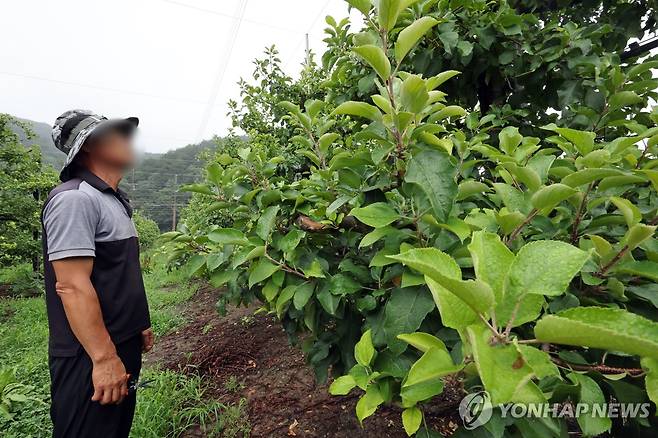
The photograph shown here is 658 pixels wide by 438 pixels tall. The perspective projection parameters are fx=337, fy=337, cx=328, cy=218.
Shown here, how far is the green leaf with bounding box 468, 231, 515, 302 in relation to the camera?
504 millimetres

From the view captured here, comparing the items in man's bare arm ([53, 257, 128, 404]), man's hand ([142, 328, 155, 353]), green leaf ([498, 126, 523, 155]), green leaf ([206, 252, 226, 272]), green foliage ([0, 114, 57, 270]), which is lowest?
green foliage ([0, 114, 57, 270])

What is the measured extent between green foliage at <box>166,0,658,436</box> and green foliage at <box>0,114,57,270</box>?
7.32m

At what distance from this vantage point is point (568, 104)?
1494mm

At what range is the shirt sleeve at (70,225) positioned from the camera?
4.08 ft

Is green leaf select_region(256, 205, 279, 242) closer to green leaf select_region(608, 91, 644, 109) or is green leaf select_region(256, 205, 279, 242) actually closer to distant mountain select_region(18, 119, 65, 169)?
distant mountain select_region(18, 119, 65, 169)

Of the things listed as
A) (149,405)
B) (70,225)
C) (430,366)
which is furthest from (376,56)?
(149,405)

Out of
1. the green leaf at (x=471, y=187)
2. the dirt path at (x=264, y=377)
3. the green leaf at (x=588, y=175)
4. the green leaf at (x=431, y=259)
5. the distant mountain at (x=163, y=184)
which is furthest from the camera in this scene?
the distant mountain at (x=163, y=184)

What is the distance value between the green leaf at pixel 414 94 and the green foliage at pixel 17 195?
7.94 meters

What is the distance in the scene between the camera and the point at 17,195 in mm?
6523

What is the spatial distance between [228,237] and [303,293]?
297mm

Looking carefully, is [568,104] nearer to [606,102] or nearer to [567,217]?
[606,102]

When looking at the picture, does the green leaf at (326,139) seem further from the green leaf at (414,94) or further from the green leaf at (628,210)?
the green leaf at (628,210)

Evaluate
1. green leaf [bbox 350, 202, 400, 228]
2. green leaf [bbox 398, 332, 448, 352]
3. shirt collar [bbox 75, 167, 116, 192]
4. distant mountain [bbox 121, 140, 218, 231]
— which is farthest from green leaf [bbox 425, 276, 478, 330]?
distant mountain [bbox 121, 140, 218, 231]

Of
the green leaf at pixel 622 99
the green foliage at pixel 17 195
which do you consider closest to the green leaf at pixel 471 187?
the green leaf at pixel 622 99
